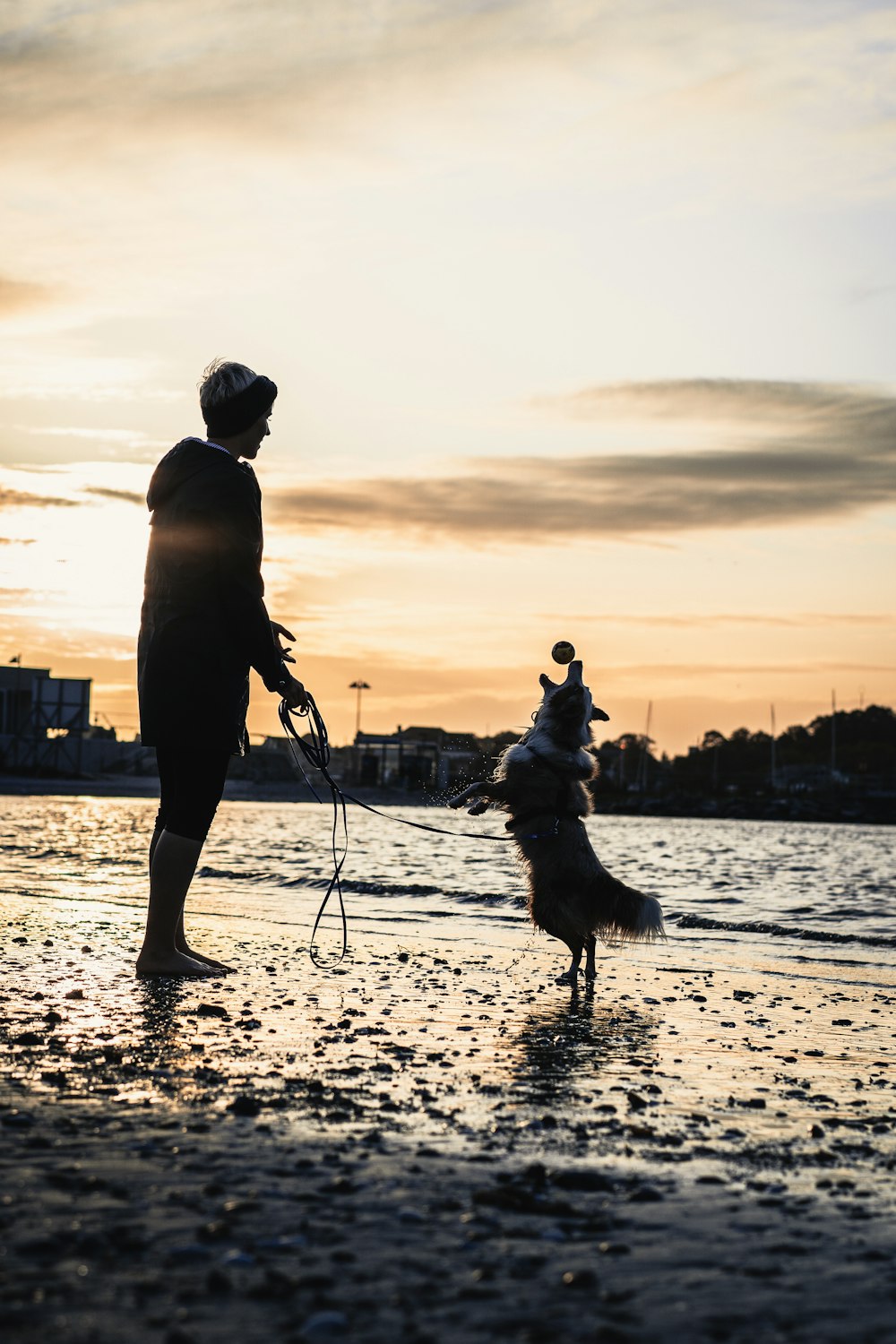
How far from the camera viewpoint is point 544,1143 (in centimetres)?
393

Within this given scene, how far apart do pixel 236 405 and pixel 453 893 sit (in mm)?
8815

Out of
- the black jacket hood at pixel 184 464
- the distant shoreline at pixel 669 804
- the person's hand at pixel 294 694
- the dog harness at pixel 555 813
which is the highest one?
the black jacket hood at pixel 184 464

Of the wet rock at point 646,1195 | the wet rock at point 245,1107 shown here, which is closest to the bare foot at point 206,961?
the wet rock at point 245,1107

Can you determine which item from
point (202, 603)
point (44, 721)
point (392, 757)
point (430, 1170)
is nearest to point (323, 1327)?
point (430, 1170)

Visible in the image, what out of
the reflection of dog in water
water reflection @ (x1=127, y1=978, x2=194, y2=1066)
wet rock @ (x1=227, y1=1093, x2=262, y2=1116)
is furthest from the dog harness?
wet rock @ (x1=227, y1=1093, x2=262, y2=1116)

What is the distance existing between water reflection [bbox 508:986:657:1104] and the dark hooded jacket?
2.07 m

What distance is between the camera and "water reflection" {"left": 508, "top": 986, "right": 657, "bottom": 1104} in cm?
480

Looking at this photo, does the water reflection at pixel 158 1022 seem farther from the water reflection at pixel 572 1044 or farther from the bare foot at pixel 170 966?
the water reflection at pixel 572 1044

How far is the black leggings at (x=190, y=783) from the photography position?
6.66 metres

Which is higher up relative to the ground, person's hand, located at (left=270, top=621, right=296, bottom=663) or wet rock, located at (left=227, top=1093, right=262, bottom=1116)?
person's hand, located at (left=270, top=621, right=296, bottom=663)

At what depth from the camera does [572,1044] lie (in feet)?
18.8

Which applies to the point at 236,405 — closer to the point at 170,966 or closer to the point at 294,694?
the point at 294,694

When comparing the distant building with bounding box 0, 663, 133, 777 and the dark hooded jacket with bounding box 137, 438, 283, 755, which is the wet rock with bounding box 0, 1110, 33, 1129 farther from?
the distant building with bounding box 0, 663, 133, 777

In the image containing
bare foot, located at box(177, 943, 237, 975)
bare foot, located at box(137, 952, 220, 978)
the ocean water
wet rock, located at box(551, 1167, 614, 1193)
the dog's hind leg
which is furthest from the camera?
the ocean water
